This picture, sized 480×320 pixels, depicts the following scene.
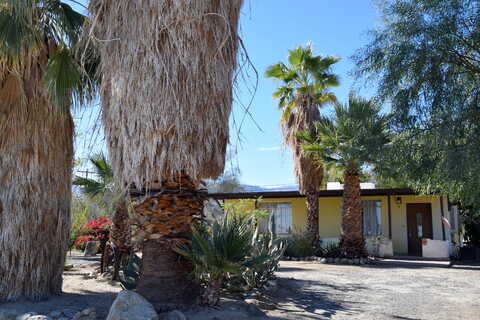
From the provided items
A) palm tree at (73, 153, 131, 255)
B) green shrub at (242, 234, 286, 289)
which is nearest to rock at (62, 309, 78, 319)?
green shrub at (242, 234, 286, 289)

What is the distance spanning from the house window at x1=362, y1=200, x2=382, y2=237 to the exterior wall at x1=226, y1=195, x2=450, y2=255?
174mm

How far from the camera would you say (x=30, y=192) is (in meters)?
7.74

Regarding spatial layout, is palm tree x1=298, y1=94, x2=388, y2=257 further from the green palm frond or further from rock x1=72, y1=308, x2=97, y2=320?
rock x1=72, y1=308, x2=97, y2=320

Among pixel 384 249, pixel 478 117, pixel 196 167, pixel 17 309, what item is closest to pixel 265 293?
pixel 196 167

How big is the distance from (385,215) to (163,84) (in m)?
16.5

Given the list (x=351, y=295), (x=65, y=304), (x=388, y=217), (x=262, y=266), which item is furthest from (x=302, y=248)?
(x=65, y=304)

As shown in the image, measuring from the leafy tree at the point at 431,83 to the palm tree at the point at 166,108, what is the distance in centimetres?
247

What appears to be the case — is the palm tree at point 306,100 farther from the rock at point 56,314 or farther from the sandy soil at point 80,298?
the rock at point 56,314

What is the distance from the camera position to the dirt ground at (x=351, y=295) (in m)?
7.16

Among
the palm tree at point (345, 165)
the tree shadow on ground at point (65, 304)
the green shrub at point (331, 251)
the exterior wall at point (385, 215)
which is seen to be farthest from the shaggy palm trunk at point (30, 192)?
the exterior wall at point (385, 215)

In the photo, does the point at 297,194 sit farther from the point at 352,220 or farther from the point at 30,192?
the point at 30,192

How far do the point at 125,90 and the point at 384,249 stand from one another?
49.4 ft

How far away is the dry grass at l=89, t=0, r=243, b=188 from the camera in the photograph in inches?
240

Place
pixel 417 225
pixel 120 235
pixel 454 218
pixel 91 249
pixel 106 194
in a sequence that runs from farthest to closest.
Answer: pixel 454 218, pixel 417 225, pixel 91 249, pixel 106 194, pixel 120 235
